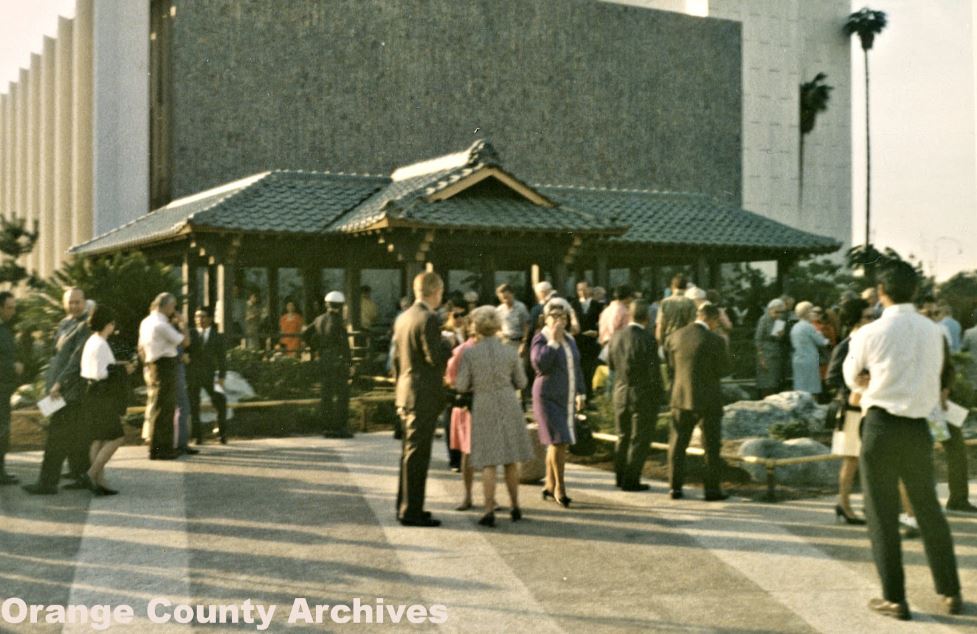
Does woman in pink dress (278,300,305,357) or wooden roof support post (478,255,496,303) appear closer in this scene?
wooden roof support post (478,255,496,303)

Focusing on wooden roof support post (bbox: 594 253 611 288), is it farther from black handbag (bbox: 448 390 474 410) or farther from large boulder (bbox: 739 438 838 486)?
black handbag (bbox: 448 390 474 410)

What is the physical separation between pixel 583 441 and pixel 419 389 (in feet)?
13.3

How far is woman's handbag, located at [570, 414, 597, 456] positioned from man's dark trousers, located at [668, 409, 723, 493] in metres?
1.58

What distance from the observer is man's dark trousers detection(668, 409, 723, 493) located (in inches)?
380

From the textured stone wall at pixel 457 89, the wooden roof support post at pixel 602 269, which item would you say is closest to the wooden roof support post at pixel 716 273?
the wooden roof support post at pixel 602 269

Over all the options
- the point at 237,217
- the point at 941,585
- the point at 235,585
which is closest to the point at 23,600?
the point at 235,585

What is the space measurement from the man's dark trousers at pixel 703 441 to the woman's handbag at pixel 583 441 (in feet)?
5.17

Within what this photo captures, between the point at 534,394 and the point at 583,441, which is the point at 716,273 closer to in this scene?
the point at 583,441

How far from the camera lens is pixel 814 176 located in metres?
45.5

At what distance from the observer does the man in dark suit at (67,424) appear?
986 cm

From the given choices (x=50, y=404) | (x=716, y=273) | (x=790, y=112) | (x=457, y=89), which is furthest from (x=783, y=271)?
(x=50, y=404)

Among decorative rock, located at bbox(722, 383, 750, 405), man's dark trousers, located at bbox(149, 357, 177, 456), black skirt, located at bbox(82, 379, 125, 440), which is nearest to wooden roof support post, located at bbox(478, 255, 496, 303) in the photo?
decorative rock, located at bbox(722, 383, 750, 405)

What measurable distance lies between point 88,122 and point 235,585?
28.8 m

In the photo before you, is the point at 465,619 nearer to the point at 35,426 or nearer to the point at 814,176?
the point at 35,426
